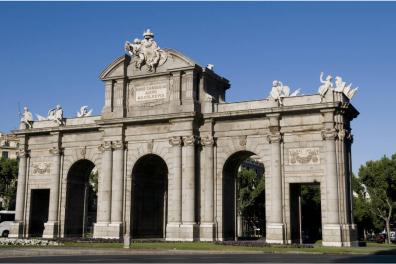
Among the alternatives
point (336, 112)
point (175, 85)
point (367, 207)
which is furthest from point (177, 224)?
point (367, 207)

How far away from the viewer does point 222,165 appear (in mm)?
45375

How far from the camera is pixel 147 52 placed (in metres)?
→ 48.8

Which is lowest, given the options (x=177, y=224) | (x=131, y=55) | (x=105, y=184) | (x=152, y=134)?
(x=177, y=224)

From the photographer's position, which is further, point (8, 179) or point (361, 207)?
point (8, 179)

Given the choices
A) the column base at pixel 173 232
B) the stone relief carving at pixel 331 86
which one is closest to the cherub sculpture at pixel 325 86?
the stone relief carving at pixel 331 86

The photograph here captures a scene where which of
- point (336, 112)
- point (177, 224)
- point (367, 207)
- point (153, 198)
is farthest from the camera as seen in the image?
point (367, 207)

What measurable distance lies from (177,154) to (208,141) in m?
2.98

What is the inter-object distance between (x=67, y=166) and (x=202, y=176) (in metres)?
15.3

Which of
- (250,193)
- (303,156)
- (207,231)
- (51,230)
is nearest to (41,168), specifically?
(51,230)

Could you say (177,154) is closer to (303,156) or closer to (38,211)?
(303,156)

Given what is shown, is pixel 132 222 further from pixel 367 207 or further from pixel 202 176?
pixel 367 207

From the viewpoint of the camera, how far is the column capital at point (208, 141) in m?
45.5

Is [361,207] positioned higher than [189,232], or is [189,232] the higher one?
[361,207]

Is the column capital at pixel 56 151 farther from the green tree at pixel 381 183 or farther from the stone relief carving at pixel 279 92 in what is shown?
the green tree at pixel 381 183
